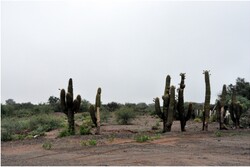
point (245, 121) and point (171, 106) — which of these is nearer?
point (171, 106)

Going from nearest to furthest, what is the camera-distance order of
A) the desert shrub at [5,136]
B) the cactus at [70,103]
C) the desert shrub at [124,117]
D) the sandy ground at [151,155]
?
the sandy ground at [151,155] → the cactus at [70,103] → the desert shrub at [5,136] → the desert shrub at [124,117]

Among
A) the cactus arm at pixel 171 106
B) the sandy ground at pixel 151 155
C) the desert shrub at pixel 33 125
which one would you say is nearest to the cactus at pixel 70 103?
the cactus arm at pixel 171 106

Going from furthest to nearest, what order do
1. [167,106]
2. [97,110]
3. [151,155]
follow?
[167,106] → [97,110] → [151,155]

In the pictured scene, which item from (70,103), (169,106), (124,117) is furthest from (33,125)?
(169,106)

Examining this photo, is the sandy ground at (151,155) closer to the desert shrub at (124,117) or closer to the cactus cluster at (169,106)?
the cactus cluster at (169,106)

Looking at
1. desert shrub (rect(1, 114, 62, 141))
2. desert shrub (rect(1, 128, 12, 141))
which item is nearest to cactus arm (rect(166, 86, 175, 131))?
desert shrub (rect(1, 128, 12, 141))

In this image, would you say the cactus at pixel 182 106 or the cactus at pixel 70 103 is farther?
the cactus at pixel 182 106

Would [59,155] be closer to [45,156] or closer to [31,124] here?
[45,156]

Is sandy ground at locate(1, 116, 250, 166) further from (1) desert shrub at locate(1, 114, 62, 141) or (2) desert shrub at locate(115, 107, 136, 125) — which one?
(2) desert shrub at locate(115, 107, 136, 125)

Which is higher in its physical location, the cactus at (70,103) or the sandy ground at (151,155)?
the cactus at (70,103)

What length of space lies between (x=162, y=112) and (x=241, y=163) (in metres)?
12.8

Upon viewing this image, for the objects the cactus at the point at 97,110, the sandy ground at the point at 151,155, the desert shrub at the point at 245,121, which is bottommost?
the sandy ground at the point at 151,155

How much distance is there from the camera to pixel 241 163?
11.7 m

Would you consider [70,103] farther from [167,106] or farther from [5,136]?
[167,106]
